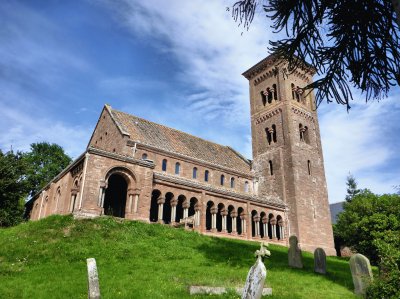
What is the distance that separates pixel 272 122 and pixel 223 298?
33211 millimetres

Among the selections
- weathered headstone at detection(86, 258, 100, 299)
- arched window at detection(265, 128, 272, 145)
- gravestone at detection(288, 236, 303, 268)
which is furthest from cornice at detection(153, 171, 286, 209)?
weathered headstone at detection(86, 258, 100, 299)

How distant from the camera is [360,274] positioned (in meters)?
12.9

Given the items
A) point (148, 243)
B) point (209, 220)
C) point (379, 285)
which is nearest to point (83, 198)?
point (148, 243)

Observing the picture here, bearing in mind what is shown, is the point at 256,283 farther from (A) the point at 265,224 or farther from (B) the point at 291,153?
(B) the point at 291,153

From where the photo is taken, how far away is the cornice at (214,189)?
28.5 metres

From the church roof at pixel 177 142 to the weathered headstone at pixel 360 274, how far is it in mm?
21829

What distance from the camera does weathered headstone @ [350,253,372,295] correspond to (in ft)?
40.5

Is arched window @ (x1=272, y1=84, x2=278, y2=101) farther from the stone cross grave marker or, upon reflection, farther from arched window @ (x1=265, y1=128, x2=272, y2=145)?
the stone cross grave marker

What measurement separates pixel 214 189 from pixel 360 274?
62.7 feet

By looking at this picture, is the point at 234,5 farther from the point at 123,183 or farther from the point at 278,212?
the point at 278,212

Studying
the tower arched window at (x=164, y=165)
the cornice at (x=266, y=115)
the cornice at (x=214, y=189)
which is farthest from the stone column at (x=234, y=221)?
the cornice at (x=266, y=115)

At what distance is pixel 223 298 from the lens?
9867 millimetres

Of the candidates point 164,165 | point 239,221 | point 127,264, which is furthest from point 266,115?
point 127,264

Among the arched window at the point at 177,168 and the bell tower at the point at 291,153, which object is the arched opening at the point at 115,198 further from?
the bell tower at the point at 291,153
